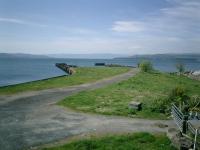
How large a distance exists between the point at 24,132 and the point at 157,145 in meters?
7.35

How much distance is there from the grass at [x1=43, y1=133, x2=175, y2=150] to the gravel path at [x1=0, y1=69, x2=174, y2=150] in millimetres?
1441

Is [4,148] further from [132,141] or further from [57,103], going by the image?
[57,103]

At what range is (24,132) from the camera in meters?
16.1

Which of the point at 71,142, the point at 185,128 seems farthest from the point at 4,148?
the point at 185,128

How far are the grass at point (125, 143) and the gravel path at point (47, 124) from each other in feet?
4.73

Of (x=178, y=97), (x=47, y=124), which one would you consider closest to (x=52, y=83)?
(x=178, y=97)

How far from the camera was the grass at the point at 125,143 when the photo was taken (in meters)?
13.9

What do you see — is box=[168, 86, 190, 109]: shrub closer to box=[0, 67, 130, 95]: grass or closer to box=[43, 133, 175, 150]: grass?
box=[43, 133, 175, 150]: grass

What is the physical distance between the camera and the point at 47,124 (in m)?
18.0

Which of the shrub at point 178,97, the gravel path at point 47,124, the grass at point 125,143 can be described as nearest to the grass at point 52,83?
the gravel path at point 47,124

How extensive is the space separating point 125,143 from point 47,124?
5.74 m

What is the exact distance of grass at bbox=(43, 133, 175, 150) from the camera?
45.6 ft

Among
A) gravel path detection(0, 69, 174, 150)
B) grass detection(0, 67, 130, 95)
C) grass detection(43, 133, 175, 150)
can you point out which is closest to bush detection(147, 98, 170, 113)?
gravel path detection(0, 69, 174, 150)

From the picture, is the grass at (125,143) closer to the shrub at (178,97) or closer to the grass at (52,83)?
the shrub at (178,97)
